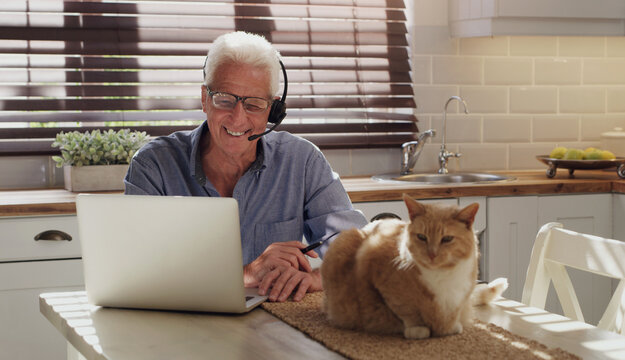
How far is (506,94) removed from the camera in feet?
Answer: 11.7

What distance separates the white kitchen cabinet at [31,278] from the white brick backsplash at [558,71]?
219 cm

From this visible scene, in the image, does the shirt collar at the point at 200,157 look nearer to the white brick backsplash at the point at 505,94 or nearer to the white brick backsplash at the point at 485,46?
the white brick backsplash at the point at 505,94

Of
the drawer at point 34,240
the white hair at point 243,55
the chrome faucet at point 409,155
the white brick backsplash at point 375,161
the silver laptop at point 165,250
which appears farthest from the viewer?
the white brick backsplash at point 375,161

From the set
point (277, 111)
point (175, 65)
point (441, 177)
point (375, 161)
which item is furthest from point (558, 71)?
point (277, 111)

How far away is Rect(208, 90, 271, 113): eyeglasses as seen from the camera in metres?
1.89

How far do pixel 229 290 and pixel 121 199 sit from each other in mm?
236

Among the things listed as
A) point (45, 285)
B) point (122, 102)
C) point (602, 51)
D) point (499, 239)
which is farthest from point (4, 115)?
point (602, 51)

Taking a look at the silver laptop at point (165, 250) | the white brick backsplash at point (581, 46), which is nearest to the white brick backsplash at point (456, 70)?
the white brick backsplash at point (581, 46)

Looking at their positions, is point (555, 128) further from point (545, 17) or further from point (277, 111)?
point (277, 111)

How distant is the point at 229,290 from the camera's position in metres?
1.32

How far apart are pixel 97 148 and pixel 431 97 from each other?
1.47 metres

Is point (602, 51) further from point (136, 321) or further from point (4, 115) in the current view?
point (136, 321)

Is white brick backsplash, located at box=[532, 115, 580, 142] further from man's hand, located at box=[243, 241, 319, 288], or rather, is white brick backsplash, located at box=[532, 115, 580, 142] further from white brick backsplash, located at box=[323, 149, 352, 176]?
man's hand, located at box=[243, 241, 319, 288]

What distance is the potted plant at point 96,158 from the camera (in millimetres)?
2783
